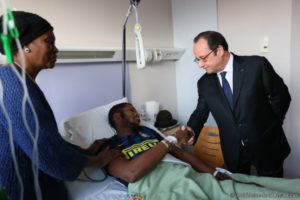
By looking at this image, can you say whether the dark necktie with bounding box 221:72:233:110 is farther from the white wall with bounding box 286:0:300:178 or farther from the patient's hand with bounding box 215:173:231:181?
the white wall with bounding box 286:0:300:178

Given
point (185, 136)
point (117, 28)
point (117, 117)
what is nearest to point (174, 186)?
point (185, 136)

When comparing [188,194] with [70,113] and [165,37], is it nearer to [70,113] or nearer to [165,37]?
[70,113]

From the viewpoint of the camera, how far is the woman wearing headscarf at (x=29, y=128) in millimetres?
781

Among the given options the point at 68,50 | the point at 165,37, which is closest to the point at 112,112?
the point at 68,50

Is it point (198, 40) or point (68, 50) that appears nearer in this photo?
point (198, 40)

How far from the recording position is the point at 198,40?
1.62 metres

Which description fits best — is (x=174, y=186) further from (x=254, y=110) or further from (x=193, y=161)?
(x=254, y=110)

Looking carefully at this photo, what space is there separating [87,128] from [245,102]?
1106 mm

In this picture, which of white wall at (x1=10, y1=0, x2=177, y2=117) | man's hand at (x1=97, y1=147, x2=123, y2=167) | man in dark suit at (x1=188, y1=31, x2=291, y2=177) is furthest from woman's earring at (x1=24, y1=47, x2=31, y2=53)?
man in dark suit at (x1=188, y1=31, x2=291, y2=177)

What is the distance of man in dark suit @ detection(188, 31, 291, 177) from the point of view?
5.26 feet

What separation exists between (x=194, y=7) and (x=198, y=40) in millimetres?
1321

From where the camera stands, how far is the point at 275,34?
224cm

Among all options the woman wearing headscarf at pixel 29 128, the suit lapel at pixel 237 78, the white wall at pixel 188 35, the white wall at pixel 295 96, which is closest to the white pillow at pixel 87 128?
the woman wearing headscarf at pixel 29 128

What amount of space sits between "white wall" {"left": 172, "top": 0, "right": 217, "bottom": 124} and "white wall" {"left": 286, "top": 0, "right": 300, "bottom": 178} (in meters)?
0.75
